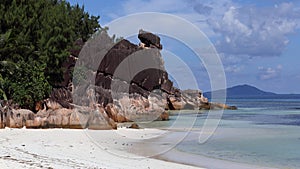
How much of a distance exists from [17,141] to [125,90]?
28164mm

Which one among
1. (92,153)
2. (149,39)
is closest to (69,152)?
(92,153)

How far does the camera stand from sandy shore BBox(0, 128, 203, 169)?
10.3m

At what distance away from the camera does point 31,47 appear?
28.4m

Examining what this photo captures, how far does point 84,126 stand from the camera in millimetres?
21703

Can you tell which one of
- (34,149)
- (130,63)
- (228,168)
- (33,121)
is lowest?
(228,168)

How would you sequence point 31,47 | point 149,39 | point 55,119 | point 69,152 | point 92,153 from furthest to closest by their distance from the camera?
1. point 149,39
2. point 31,47
3. point 55,119
4. point 92,153
5. point 69,152

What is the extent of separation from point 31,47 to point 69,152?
17332 millimetres

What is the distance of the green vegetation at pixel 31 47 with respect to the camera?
83.5ft

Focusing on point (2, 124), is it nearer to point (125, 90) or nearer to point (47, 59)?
point (47, 59)

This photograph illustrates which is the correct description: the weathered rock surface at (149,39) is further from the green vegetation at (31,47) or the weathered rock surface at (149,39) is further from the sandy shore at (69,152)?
the sandy shore at (69,152)

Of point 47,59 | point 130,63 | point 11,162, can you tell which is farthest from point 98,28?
point 11,162

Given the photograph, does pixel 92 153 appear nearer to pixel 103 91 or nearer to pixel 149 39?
pixel 103 91

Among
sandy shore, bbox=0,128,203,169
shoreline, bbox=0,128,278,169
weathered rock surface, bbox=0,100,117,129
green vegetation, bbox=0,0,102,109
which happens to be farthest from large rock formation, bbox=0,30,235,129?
sandy shore, bbox=0,128,203,169

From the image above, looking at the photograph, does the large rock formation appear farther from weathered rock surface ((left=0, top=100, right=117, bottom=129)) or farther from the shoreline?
the shoreline
